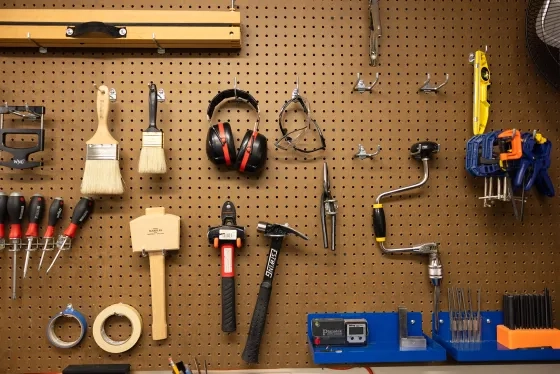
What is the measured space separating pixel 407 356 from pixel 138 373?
849 millimetres

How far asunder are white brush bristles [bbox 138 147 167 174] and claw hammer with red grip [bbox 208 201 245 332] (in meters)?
0.26

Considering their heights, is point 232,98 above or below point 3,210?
above

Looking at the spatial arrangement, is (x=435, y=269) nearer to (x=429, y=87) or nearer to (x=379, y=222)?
(x=379, y=222)

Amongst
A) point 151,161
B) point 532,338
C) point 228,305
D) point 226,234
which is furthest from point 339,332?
point 151,161

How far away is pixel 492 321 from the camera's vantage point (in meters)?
1.30

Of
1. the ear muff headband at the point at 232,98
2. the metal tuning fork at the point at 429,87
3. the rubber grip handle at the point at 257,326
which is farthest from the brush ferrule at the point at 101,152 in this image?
the metal tuning fork at the point at 429,87

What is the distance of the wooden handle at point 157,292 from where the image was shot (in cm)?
124

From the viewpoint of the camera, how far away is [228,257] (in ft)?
4.03

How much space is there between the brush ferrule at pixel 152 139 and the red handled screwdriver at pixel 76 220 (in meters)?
0.27

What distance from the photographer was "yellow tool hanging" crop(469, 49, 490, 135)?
1.29m

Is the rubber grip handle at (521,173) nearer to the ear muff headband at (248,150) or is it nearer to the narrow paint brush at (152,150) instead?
the ear muff headband at (248,150)

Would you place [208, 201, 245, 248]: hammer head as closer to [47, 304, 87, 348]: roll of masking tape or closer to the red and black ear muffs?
the red and black ear muffs

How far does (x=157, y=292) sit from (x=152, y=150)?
0.45 meters

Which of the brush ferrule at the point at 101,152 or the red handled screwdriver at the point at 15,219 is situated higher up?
the brush ferrule at the point at 101,152
